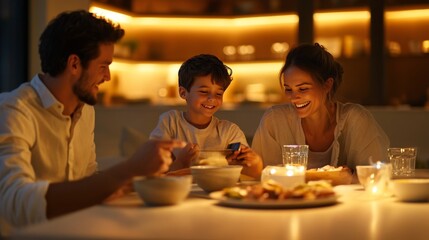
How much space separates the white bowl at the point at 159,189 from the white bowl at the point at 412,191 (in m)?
0.52

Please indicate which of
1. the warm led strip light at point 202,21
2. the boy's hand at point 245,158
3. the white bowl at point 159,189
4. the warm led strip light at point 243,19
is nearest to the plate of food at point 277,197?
the white bowl at point 159,189

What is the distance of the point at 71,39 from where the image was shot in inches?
77.8

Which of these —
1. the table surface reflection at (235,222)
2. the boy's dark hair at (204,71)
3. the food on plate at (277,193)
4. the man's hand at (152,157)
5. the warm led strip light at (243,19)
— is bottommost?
the table surface reflection at (235,222)

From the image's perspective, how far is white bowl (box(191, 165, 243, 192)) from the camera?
1782mm

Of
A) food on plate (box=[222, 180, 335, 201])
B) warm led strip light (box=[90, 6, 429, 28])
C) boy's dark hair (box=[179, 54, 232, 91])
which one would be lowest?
food on plate (box=[222, 180, 335, 201])

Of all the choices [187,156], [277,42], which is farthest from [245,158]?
[277,42]

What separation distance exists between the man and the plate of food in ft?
0.62

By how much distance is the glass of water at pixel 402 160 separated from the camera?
2461mm

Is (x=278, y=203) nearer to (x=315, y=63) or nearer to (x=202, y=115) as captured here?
(x=202, y=115)

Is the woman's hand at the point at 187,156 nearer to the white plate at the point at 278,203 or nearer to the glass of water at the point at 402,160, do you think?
the white plate at the point at 278,203

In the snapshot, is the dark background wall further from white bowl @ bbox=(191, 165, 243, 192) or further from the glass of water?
white bowl @ bbox=(191, 165, 243, 192)

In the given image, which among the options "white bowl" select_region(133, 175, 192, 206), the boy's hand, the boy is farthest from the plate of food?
the boy

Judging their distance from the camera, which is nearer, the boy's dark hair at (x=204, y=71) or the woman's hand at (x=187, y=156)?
the woman's hand at (x=187, y=156)

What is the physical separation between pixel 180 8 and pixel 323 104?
5.18 metres
